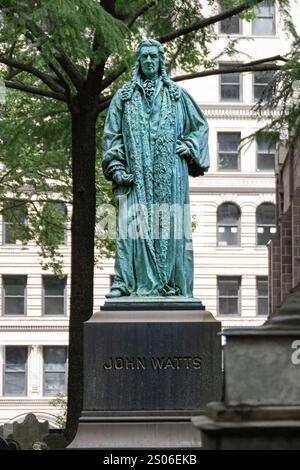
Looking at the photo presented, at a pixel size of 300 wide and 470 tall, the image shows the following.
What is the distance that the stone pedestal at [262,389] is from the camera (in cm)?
745

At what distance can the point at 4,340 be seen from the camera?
5147 cm

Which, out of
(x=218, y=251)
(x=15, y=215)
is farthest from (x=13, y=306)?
(x=15, y=215)

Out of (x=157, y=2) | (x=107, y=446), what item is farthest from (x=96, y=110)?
(x=107, y=446)

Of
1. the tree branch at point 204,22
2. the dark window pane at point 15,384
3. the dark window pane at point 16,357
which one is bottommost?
the dark window pane at point 15,384

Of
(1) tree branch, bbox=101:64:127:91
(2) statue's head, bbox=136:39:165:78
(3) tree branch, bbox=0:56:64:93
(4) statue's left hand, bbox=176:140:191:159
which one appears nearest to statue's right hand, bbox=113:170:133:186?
(4) statue's left hand, bbox=176:140:191:159

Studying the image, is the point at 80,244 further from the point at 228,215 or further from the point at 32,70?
the point at 228,215

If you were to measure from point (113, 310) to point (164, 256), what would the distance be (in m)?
0.81

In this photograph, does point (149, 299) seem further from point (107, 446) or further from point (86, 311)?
point (86, 311)

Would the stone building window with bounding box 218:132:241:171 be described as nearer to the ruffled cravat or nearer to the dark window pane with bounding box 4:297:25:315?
the dark window pane with bounding box 4:297:25:315

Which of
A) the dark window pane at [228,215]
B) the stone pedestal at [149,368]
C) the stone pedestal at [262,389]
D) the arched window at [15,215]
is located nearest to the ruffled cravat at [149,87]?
the stone pedestal at [149,368]

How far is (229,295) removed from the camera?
171 ft

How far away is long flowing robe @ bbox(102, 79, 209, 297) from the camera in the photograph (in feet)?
44.1

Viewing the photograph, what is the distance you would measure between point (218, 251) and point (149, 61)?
38.3 metres

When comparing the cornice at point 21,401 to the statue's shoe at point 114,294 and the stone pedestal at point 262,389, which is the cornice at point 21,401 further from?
the stone pedestal at point 262,389
